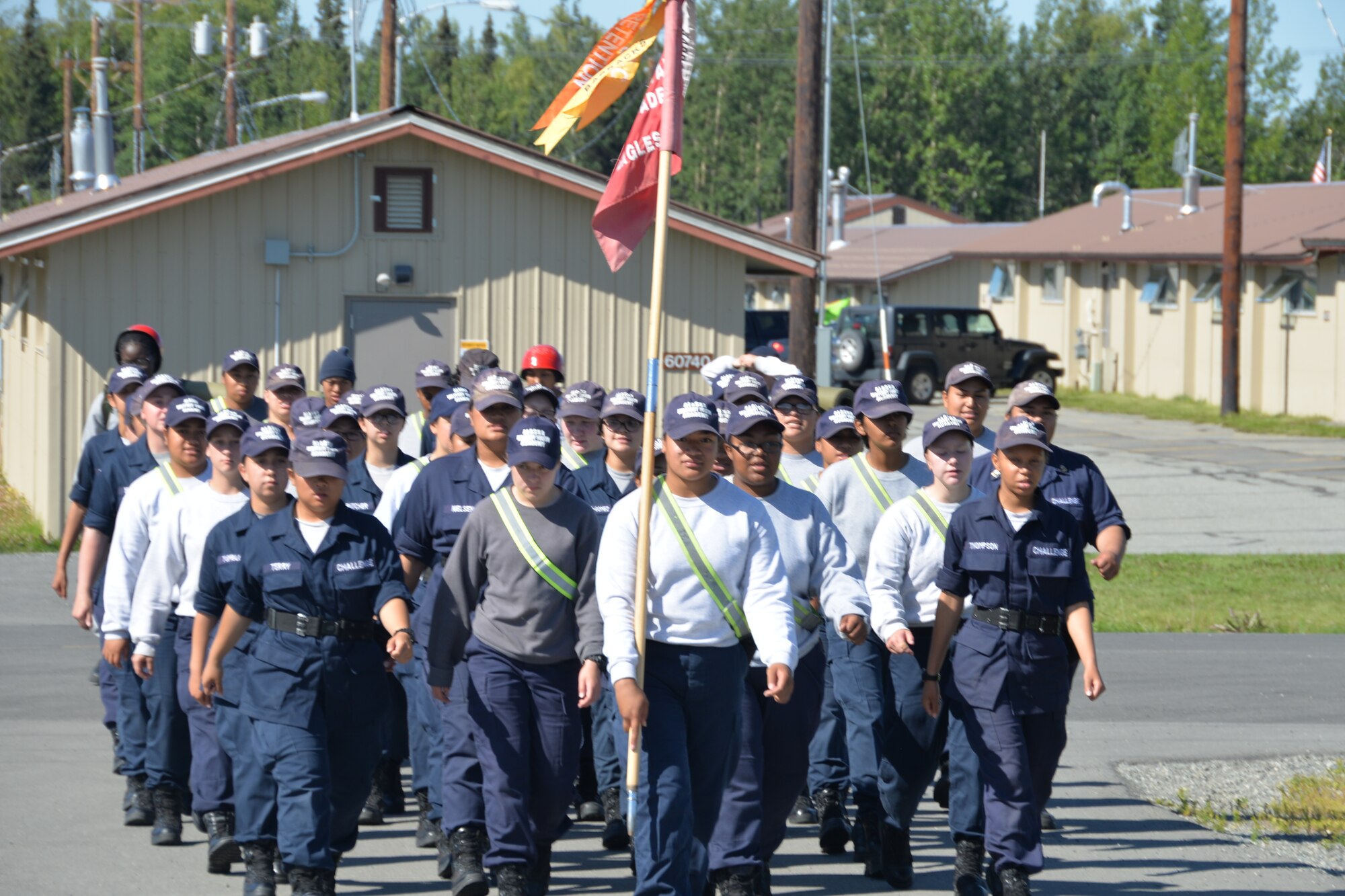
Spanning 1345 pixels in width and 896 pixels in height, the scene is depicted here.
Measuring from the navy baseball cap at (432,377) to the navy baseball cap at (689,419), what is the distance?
13.2 feet

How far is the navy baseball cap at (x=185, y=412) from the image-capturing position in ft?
26.2

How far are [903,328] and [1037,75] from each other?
65.3 m

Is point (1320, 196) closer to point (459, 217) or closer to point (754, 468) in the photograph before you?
point (459, 217)

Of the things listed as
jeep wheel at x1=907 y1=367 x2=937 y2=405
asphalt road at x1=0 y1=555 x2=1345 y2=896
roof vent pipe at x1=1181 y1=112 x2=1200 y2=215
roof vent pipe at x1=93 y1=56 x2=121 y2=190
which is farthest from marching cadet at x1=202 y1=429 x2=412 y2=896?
roof vent pipe at x1=1181 y1=112 x2=1200 y2=215

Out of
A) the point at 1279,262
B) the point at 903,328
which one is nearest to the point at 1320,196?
the point at 1279,262

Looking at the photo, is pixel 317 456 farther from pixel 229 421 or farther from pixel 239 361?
pixel 239 361

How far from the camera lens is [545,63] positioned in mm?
109375

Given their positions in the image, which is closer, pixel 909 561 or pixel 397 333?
pixel 909 561

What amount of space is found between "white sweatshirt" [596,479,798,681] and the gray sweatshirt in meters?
0.37

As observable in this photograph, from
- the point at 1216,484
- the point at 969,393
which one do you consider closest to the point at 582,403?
the point at 969,393

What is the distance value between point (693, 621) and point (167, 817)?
2.98 meters

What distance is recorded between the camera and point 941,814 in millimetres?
9000

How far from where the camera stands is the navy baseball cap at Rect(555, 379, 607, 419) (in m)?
9.33

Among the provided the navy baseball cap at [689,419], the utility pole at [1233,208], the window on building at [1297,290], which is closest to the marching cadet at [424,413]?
the navy baseball cap at [689,419]
